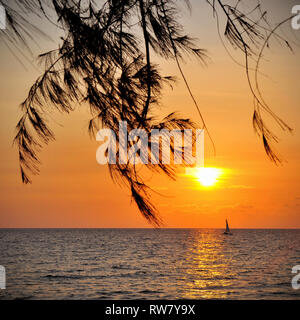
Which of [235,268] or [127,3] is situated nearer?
[127,3]

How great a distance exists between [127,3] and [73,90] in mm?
423

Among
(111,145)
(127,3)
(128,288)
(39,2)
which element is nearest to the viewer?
(39,2)

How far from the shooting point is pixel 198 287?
16750mm

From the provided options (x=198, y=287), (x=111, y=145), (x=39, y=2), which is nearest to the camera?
(x=39, y=2)

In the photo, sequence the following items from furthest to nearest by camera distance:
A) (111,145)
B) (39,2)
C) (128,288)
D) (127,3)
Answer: (128,288)
(127,3)
(111,145)
(39,2)

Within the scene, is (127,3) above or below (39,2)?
above

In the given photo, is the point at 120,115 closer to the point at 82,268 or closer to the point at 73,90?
the point at 73,90

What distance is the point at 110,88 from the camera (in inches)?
70.7

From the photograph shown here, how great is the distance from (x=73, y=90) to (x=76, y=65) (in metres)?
0.13

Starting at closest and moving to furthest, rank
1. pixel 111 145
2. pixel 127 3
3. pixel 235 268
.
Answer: pixel 111 145
pixel 127 3
pixel 235 268
